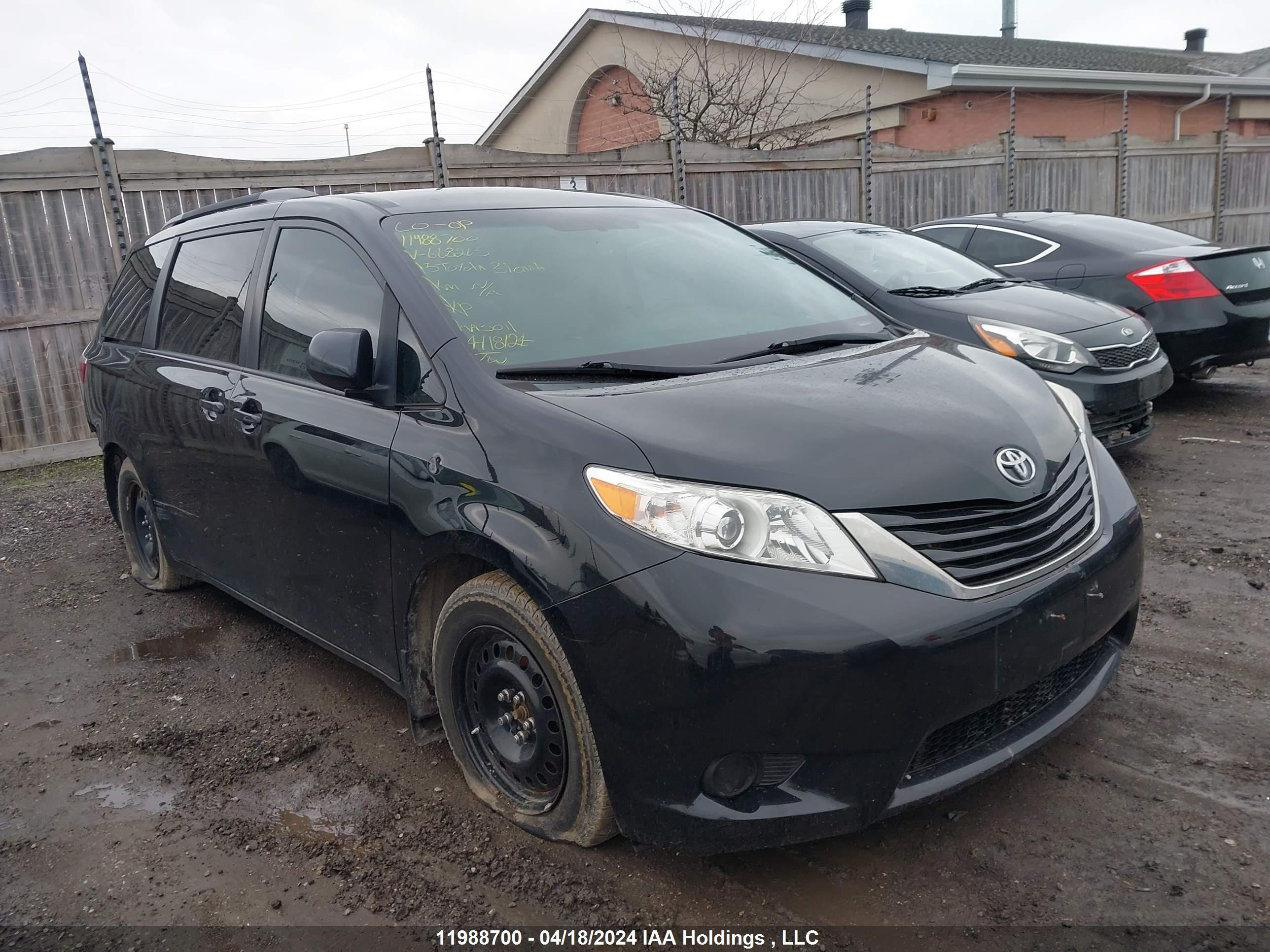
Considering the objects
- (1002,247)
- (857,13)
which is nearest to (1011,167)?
(1002,247)

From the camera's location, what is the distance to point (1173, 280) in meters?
7.13

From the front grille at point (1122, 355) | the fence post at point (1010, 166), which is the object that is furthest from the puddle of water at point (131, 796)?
the fence post at point (1010, 166)

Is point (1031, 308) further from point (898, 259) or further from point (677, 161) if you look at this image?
point (677, 161)

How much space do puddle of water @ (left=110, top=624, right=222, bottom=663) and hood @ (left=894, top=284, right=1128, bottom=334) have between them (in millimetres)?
4162

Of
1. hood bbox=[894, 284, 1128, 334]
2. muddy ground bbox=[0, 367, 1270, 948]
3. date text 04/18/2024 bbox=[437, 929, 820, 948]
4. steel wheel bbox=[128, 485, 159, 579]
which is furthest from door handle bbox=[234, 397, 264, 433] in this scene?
hood bbox=[894, 284, 1128, 334]

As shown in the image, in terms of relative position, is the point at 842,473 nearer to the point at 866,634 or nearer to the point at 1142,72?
the point at 866,634

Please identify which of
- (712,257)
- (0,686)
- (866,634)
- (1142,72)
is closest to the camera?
(866,634)

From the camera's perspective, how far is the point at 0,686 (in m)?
4.02

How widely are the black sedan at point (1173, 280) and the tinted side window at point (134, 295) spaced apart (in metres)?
6.16

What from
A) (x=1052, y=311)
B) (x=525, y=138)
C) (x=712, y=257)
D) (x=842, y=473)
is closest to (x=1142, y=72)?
(x=525, y=138)

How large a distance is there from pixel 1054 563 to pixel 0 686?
406 centimetres

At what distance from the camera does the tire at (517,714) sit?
7.85 ft

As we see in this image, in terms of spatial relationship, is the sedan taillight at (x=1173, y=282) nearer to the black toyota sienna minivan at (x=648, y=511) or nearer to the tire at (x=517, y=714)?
the black toyota sienna minivan at (x=648, y=511)

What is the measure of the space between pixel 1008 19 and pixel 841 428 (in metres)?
38.7
